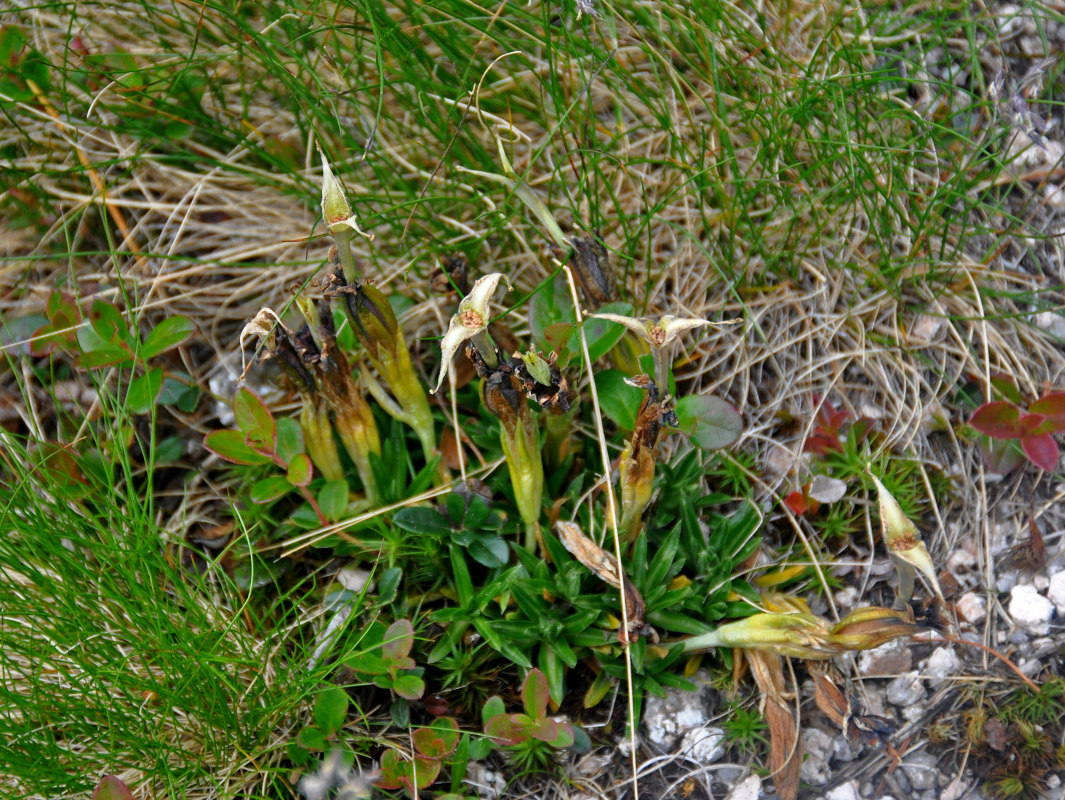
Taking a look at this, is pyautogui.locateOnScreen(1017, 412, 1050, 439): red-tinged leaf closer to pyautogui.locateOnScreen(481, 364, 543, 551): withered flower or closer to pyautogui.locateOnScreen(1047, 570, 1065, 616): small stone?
pyautogui.locateOnScreen(1047, 570, 1065, 616): small stone

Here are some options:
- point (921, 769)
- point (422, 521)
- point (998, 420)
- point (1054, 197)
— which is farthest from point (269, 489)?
point (1054, 197)

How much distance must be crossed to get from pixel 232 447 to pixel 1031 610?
2.01 meters

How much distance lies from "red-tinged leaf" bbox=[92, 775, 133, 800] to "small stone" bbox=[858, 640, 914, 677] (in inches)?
65.0

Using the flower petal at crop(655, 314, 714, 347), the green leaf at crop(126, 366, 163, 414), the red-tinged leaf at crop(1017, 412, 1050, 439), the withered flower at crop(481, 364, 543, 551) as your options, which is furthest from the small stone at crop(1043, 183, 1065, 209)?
the green leaf at crop(126, 366, 163, 414)

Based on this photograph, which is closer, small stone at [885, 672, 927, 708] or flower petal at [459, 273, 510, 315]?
flower petal at [459, 273, 510, 315]

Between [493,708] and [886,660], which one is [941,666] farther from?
[493,708]

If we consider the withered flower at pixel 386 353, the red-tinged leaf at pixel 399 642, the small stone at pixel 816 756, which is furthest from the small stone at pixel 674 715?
the withered flower at pixel 386 353

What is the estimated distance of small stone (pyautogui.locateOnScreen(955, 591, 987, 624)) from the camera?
203 cm

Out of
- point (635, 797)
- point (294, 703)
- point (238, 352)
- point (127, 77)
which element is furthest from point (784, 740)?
point (127, 77)

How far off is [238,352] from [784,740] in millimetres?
1829

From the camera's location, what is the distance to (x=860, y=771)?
1896 millimetres

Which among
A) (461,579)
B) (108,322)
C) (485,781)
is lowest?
(485,781)

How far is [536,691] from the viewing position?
1.85 m

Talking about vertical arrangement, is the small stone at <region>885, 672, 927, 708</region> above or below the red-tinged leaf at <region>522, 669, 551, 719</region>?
below
